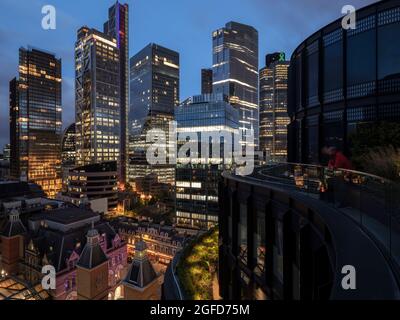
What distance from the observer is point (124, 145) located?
138500 mm

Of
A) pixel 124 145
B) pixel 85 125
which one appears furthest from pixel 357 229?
pixel 124 145

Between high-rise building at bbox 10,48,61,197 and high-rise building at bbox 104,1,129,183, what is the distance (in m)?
31.2

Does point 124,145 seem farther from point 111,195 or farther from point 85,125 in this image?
point 111,195

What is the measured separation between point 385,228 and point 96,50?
133m

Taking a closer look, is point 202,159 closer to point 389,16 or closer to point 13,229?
point 13,229

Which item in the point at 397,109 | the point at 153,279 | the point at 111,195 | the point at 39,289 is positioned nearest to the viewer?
the point at 397,109

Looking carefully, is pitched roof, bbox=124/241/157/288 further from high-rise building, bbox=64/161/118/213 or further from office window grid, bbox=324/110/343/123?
high-rise building, bbox=64/161/118/213

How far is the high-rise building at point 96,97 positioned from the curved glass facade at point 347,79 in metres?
107

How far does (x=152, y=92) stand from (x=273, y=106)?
86.9 metres

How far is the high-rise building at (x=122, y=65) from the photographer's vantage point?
135m

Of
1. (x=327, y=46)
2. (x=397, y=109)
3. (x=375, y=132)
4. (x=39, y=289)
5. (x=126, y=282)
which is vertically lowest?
(x=39, y=289)

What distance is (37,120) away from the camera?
4796 inches

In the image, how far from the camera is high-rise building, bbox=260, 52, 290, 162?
534 feet

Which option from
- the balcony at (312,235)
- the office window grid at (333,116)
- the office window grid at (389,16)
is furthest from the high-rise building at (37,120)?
the office window grid at (389,16)
